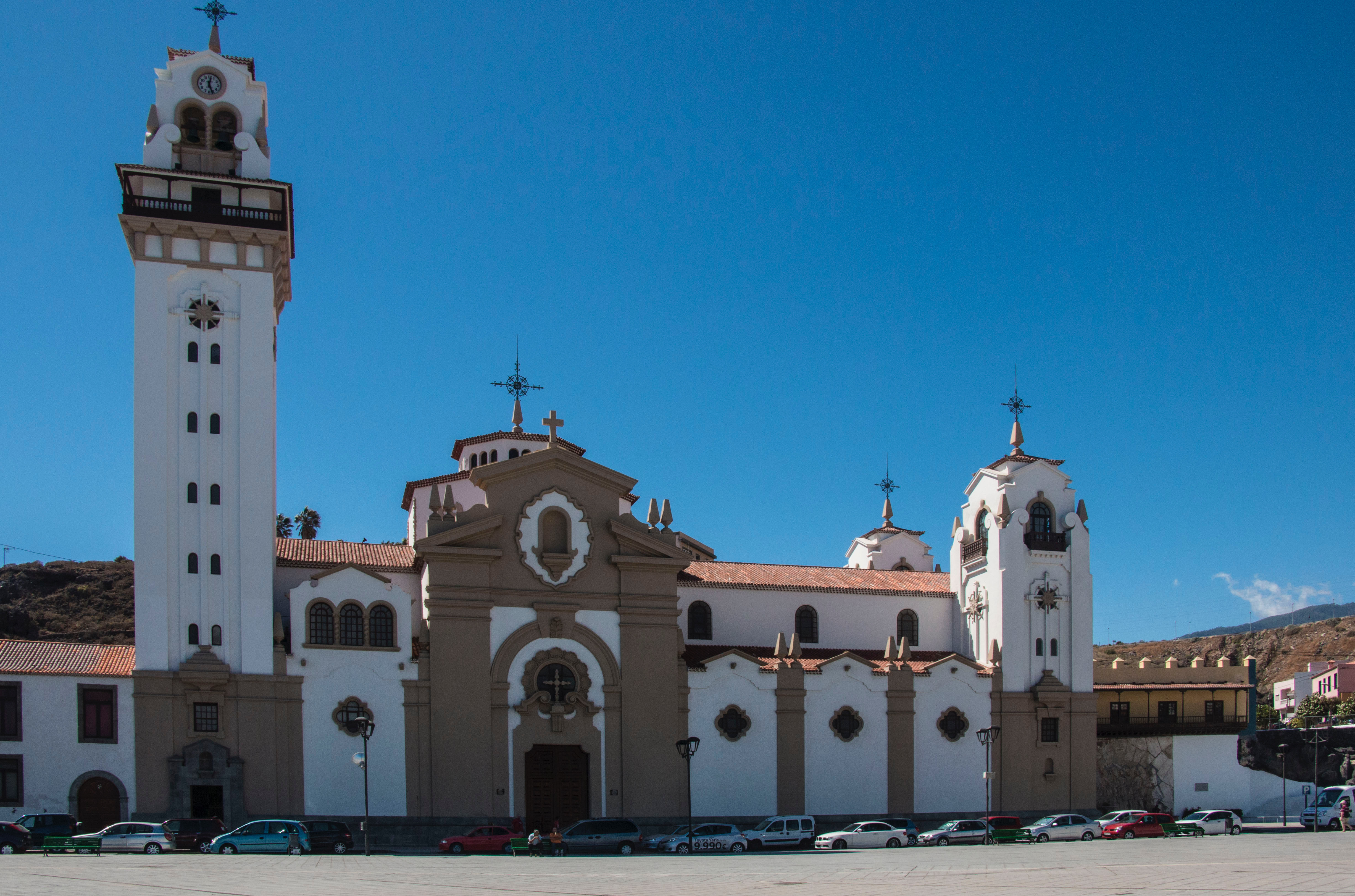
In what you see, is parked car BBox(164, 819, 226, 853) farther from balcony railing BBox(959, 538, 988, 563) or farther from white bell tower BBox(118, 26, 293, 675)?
balcony railing BBox(959, 538, 988, 563)

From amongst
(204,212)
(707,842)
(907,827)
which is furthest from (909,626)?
(204,212)

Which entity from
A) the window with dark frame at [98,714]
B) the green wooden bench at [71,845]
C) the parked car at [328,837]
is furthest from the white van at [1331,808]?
the window with dark frame at [98,714]

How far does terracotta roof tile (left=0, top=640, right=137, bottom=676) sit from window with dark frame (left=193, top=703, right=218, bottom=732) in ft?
8.24

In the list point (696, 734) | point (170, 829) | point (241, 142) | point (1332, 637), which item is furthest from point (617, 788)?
point (1332, 637)

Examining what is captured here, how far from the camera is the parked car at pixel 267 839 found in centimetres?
3472

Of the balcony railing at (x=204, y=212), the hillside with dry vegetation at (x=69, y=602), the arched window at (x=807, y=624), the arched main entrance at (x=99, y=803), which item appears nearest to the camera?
the arched main entrance at (x=99, y=803)

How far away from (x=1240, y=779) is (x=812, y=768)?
21.5 meters

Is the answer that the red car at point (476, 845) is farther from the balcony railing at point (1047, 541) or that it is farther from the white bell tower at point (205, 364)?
the balcony railing at point (1047, 541)

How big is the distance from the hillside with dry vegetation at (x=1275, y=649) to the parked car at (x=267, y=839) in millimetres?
94525

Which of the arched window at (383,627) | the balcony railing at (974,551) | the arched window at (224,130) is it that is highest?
the arched window at (224,130)

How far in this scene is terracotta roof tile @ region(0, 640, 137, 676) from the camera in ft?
129

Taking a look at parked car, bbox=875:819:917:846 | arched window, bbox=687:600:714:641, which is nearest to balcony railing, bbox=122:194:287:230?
arched window, bbox=687:600:714:641

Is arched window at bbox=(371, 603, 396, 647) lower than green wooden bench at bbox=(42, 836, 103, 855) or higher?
higher

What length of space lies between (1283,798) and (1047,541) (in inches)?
705
